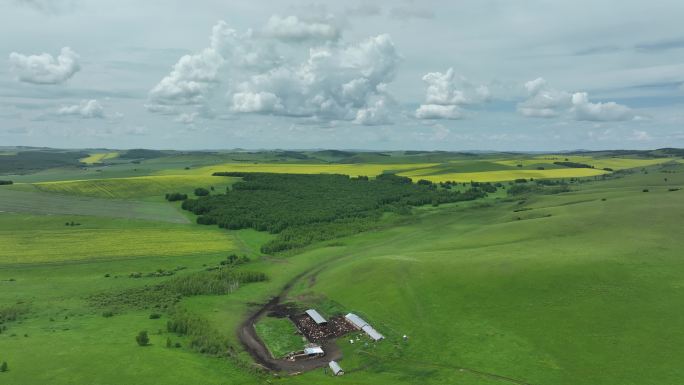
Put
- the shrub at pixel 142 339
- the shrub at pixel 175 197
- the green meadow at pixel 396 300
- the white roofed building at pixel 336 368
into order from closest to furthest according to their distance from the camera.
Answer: the green meadow at pixel 396 300 < the white roofed building at pixel 336 368 < the shrub at pixel 142 339 < the shrub at pixel 175 197

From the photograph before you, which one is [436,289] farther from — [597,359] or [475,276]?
[597,359]

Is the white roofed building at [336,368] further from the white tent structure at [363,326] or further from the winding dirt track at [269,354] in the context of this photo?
the white tent structure at [363,326]

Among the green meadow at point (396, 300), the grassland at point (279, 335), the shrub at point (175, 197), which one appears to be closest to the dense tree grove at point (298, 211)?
the shrub at point (175, 197)

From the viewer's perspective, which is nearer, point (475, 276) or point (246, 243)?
point (475, 276)

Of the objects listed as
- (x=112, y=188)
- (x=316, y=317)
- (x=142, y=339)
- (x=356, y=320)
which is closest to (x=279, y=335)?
(x=316, y=317)

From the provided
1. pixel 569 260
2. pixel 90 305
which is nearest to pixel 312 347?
pixel 90 305

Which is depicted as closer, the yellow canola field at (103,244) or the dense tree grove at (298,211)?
the yellow canola field at (103,244)
